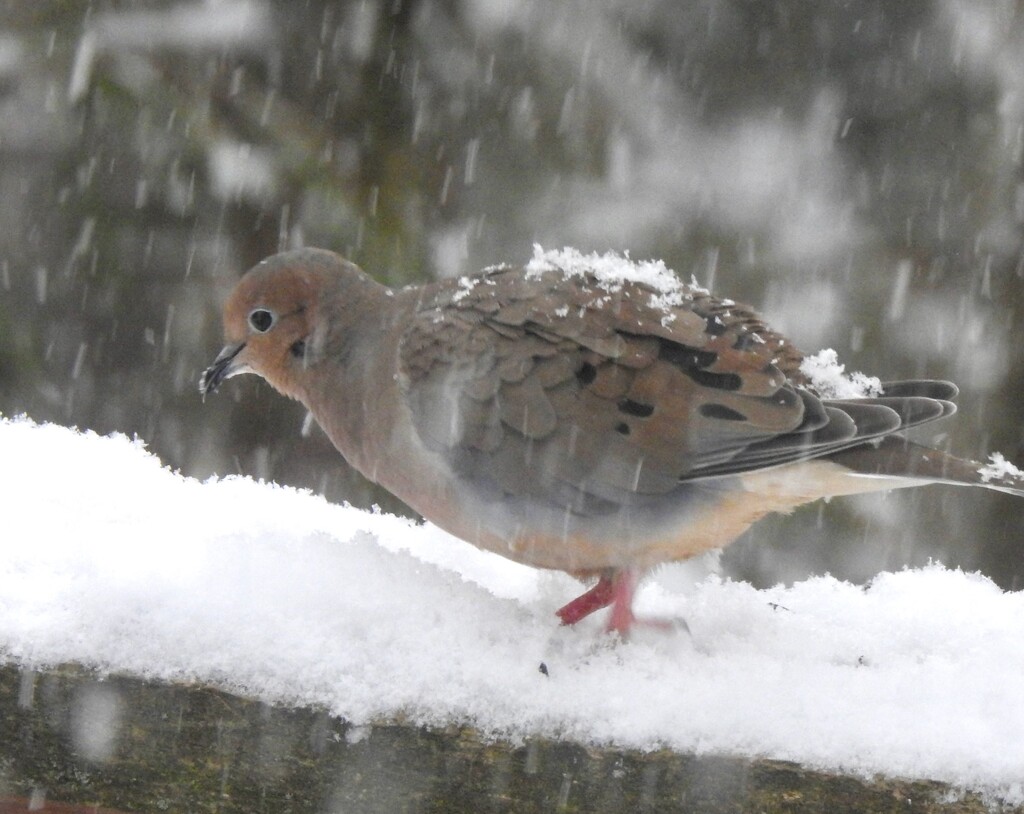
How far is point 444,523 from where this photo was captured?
2980mm

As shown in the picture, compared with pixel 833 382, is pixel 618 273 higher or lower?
higher

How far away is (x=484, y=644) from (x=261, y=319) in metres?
1.21

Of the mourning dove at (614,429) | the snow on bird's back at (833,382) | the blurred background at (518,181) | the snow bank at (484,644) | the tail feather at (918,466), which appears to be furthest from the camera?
the blurred background at (518,181)

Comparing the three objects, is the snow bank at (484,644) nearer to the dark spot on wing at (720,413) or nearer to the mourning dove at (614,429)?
the mourning dove at (614,429)

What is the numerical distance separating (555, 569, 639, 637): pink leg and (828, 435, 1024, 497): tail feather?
0.53 metres

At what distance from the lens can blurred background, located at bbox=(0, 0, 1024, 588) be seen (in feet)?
15.8

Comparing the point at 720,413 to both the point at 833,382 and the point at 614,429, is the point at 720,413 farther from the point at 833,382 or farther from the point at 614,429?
the point at 833,382

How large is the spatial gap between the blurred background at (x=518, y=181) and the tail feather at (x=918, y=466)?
2303 millimetres

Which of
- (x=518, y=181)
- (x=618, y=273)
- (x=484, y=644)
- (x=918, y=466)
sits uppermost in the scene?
(x=518, y=181)

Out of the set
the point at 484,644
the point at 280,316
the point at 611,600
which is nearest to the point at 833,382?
the point at 611,600

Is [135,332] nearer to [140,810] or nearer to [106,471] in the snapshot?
[106,471]

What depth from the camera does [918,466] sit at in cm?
267

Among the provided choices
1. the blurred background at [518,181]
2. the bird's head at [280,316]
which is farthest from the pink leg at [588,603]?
the blurred background at [518,181]

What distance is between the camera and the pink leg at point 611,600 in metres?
2.79
